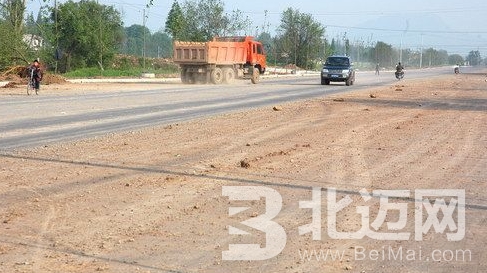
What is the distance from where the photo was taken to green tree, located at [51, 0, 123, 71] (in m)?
71.3

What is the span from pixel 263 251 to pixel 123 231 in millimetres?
1506

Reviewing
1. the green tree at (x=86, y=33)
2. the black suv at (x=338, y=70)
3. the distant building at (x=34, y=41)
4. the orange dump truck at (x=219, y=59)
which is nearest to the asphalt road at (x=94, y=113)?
the orange dump truck at (x=219, y=59)

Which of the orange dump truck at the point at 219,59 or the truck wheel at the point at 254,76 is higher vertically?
the orange dump truck at the point at 219,59

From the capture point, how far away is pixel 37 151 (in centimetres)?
1375

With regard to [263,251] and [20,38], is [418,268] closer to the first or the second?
[263,251]

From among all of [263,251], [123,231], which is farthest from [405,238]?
[123,231]

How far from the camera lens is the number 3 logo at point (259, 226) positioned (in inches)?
272

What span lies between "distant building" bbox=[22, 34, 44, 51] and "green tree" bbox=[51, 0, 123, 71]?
3.53 metres

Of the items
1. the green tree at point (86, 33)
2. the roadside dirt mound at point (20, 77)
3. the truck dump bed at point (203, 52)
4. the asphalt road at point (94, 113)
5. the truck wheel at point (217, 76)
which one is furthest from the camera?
the green tree at point (86, 33)

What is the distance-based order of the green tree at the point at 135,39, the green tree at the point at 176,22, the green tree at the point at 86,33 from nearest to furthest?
the green tree at the point at 86,33
the green tree at the point at 176,22
the green tree at the point at 135,39

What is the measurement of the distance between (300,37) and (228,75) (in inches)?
2194

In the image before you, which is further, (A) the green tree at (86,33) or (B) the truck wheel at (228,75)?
(A) the green tree at (86,33)

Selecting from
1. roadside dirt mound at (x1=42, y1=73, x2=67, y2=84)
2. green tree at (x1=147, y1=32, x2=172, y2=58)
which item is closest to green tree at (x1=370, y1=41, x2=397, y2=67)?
green tree at (x1=147, y1=32, x2=172, y2=58)

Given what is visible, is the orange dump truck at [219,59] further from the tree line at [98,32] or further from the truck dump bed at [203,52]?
the tree line at [98,32]
